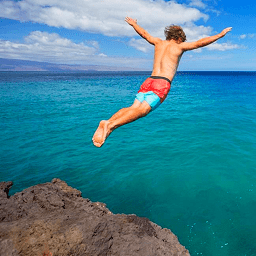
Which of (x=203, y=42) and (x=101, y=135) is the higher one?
(x=203, y=42)

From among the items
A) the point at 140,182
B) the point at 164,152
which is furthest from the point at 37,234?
the point at 164,152

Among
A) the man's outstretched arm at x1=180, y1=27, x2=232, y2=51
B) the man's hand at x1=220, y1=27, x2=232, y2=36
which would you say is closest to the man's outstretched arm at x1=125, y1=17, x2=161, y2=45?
the man's outstretched arm at x1=180, y1=27, x2=232, y2=51

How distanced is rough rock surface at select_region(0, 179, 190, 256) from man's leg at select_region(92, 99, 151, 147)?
149 cm

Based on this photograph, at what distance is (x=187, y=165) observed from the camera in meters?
10.5

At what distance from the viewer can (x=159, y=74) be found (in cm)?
480

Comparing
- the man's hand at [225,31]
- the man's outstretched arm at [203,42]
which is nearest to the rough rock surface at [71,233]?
the man's outstretched arm at [203,42]

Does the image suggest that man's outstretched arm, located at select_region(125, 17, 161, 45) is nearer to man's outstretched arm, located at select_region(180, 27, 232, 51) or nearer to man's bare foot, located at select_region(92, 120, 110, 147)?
man's outstretched arm, located at select_region(180, 27, 232, 51)

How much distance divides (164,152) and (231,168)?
3516 mm

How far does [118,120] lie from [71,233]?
2179 mm

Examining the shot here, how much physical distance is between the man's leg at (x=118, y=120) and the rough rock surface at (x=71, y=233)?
1.49 metres

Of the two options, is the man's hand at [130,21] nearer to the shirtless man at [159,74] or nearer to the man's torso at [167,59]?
the shirtless man at [159,74]

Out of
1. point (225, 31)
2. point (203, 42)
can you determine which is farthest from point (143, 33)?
point (225, 31)

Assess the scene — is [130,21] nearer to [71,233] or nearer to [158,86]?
[158,86]

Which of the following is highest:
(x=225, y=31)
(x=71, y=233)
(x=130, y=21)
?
(x=130, y=21)
